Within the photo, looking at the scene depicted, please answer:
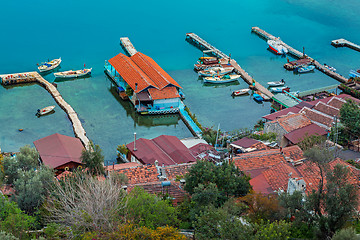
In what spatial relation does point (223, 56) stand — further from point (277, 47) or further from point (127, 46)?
point (127, 46)

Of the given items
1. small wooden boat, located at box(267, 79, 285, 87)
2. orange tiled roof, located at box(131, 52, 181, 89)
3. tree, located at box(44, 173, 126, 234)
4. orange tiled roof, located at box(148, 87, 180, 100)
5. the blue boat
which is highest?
tree, located at box(44, 173, 126, 234)

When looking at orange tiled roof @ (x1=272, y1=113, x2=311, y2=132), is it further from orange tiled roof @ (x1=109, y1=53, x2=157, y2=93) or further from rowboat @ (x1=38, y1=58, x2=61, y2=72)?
rowboat @ (x1=38, y1=58, x2=61, y2=72)

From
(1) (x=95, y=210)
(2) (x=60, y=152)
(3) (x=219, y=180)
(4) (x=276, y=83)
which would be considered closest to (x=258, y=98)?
(4) (x=276, y=83)

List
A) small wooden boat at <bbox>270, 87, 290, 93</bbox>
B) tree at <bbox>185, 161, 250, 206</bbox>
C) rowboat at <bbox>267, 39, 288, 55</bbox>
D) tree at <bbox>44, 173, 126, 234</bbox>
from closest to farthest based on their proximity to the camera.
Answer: tree at <bbox>44, 173, 126, 234</bbox> < tree at <bbox>185, 161, 250, 206</bbox> < small wooden boat at <bbox>270, 87, 290, 93</bbox> < rowboat at <bbox>267, 39, 288, 55</bbox>

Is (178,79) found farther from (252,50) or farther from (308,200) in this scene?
(308,200)

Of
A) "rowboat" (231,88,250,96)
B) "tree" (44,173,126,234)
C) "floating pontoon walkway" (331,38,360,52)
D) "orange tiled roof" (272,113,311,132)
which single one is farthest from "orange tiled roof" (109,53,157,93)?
"floating pontoon walkway" (331,38,360,52)

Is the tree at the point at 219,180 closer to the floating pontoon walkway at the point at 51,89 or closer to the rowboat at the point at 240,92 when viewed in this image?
the floating pontoon walkway at the point at 51,89

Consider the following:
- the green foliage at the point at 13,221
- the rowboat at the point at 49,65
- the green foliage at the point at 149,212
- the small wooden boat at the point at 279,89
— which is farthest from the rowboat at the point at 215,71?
the green foliage at the point at 13,221
